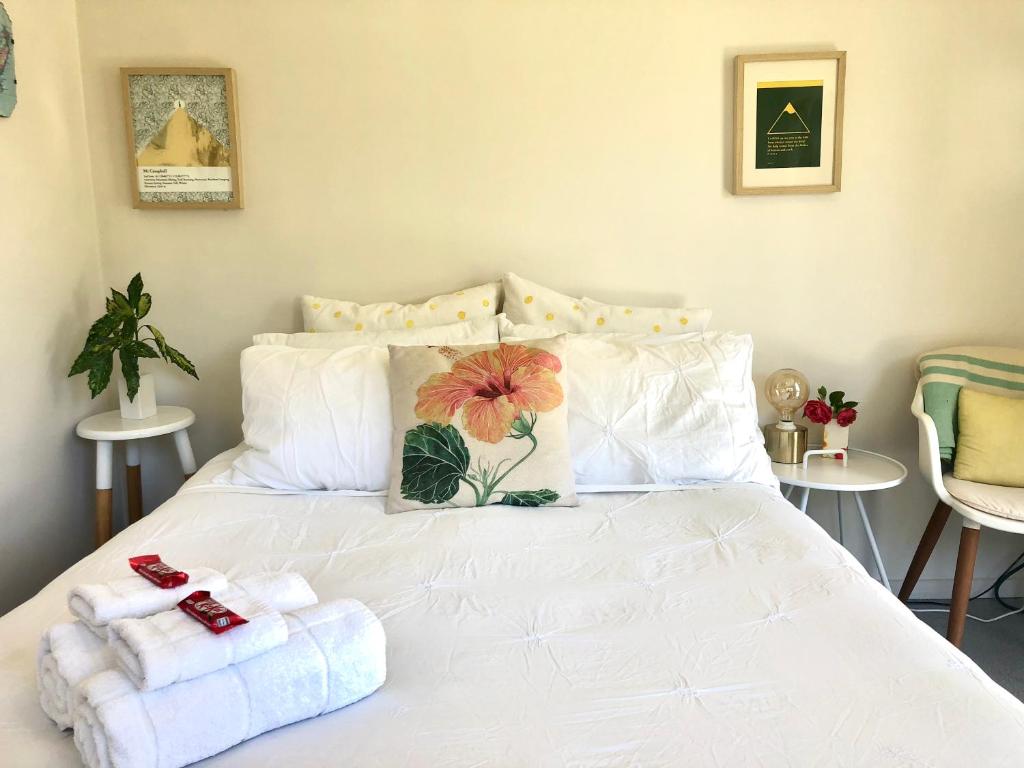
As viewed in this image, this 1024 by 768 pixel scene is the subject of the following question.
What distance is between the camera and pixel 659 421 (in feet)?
7.02

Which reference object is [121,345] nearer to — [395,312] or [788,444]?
[395,312]

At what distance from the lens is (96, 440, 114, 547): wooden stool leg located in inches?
95.3

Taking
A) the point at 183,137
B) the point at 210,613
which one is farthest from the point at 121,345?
the point at 210,613

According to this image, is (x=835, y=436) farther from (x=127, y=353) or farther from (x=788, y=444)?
(x=127, y=353)

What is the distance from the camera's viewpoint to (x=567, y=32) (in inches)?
102

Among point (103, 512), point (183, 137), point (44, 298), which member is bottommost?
point (103, 512)

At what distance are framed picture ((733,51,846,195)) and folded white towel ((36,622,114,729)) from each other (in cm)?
216

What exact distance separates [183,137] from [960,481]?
2.48 metres

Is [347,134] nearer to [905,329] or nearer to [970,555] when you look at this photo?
[905,329]

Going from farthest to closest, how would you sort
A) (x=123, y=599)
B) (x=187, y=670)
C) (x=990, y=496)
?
(x=990, y=496) → (x=123, y=599) → (x=187, y=670)

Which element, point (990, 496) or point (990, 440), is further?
point (990, 440)

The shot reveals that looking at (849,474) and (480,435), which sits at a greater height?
(480,435)

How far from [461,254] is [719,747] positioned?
1.87m

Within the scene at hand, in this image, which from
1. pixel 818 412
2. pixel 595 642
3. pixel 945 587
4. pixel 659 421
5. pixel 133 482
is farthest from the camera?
pixel 945 587
